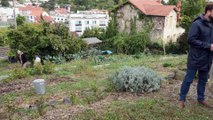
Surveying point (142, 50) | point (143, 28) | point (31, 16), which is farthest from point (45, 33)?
point (31, 16)

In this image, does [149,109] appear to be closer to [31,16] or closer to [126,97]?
[126,97]

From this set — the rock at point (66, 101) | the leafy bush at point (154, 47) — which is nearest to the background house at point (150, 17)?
the leafy bush at point (154, 47)

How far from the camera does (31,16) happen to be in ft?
267

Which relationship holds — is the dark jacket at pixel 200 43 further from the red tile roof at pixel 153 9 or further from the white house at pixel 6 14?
the white house at pixel 6 14

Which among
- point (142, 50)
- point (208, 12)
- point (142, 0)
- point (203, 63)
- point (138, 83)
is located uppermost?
point (142, 0)

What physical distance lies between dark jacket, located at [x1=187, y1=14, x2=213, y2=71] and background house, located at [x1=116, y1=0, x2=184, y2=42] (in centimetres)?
2208

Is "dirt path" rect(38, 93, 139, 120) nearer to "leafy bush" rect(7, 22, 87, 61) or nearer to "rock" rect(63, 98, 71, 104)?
"rock" rect(63, 98, 71, 104)

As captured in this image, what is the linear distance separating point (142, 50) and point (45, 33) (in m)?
10.1

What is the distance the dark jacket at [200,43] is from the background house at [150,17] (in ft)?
72.4

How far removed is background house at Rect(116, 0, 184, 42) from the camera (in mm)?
26141

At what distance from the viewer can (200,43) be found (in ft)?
13.3

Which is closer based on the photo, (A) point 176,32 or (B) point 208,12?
(B) point 208,12

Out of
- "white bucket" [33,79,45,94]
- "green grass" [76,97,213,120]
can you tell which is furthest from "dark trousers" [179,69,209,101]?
"white bucket" [33,79,45,94]

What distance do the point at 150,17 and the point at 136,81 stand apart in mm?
21995
